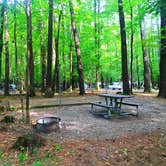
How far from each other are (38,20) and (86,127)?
16213 mm

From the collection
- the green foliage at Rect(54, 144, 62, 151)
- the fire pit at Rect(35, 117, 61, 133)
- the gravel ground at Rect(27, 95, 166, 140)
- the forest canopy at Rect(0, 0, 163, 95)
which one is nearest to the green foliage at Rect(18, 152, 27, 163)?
the green foliage at Rect(54, 144, 62, 151)

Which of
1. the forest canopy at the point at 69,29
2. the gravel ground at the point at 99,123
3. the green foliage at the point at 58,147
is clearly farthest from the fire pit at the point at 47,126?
the forest canopy at the point at 69,29

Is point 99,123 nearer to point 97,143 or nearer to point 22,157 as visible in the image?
point 97,143

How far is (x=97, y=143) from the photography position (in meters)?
6.23

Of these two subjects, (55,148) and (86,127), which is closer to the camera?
(55,148)

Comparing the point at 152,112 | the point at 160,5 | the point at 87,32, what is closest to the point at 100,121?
the point at 152,112

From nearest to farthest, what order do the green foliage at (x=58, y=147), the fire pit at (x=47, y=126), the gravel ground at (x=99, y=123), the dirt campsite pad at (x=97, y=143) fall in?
the dirt campsite pad at (x=97, y=143)
the green foliage at (x=58, y=147)
the gravel ground at (x=99, y=123)
the fire pit at (x=47, y=126)

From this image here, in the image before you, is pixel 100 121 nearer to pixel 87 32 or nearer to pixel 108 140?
pixel 108 140

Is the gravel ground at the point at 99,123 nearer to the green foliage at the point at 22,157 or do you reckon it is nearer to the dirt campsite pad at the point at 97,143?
the dirt campsite pad at the point at 97,143

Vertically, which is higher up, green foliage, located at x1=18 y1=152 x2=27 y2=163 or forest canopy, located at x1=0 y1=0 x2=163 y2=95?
forest canopy, located at x1=0 y1=0 x2=163 y2=95

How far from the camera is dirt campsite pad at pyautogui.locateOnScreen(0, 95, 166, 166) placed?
538cm

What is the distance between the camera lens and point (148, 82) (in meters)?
20.9

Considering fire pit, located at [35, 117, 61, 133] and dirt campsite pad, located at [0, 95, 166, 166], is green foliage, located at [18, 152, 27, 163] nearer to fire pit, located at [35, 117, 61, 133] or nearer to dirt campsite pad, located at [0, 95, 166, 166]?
dirt campsite pad, located at [0, 95, 166, 166]

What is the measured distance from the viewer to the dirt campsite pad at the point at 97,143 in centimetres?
538
